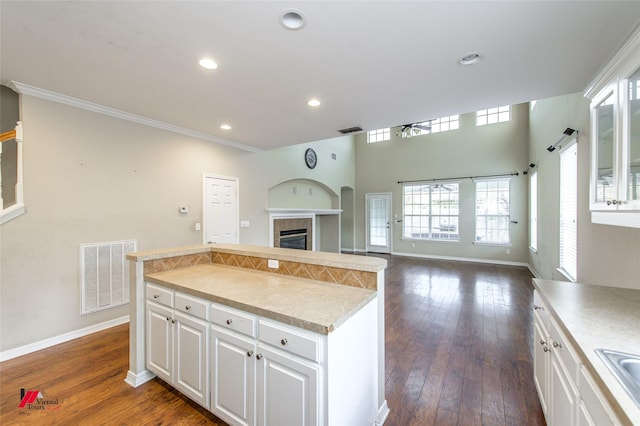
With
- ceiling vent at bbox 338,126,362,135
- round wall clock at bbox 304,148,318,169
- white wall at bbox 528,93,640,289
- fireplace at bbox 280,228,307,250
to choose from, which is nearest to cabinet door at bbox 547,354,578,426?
white wall at bbox 528,93,640,289

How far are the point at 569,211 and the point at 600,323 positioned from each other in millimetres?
2769

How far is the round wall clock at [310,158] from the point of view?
21.8ft

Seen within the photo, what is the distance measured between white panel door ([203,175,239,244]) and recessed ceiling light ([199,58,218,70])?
238 cm

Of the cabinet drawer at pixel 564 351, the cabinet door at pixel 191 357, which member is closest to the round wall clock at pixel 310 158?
the cabinet door at pixel 191 357

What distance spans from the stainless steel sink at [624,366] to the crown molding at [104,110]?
4593 millimetres

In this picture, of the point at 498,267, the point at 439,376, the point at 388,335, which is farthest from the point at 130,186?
the point at 498,267

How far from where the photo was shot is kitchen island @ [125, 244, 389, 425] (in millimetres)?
1318

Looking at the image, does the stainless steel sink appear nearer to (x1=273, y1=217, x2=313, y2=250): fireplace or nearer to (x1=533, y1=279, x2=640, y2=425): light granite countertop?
(x1=533, y1=279, x2=640, y2=425): light granite countertop

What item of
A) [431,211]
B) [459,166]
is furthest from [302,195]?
[459,166]

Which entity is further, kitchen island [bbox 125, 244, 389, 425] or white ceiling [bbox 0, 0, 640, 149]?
white ceiling [bbox 0, 0, 640, 149]

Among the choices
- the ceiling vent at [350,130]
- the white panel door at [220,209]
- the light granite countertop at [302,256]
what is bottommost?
the light granite countertop at [302,256]

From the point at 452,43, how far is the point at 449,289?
4.11 meters

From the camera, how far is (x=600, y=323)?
1302 mm

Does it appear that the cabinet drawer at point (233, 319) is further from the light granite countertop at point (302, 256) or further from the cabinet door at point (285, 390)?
the light granite countertop at point (302, 256)
